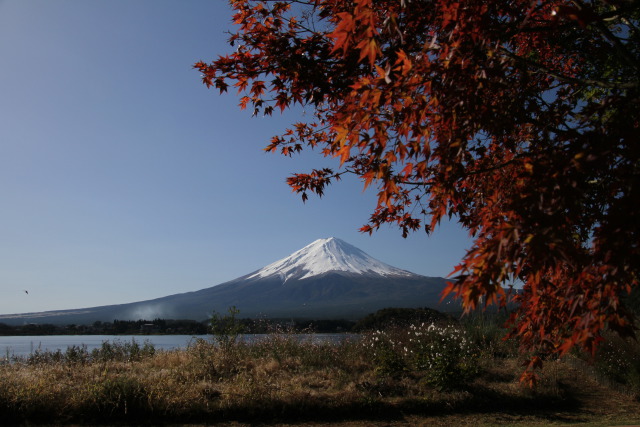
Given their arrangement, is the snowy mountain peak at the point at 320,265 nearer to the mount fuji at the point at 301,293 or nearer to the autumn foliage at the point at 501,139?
the mount fuji at the point at 301,293

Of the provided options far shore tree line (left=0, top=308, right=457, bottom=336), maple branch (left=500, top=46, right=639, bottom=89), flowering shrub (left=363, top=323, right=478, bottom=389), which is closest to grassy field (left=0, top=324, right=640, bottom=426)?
flowering shrub (left=363, top=323, right=478, bottom=389)

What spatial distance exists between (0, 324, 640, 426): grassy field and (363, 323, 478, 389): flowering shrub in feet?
0.09

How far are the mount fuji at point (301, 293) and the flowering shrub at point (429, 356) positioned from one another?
5558 cm

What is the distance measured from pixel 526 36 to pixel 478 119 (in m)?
3.43

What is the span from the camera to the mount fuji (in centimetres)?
7019

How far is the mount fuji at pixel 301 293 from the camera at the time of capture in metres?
70.2

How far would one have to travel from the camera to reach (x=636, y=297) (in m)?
12.9

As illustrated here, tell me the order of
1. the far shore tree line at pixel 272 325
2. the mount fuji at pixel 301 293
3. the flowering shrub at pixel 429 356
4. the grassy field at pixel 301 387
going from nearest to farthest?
1. the grassy field at pixel 301 387
2. the flowering shrub at pixel 429 356
3. the far shore tree line at pixel 272 325
4. the mount fuji at pixel 301 293

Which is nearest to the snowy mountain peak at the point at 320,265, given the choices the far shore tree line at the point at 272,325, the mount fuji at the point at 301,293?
the mount fuji at the point at 301,293

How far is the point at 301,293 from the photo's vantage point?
87.7 meters

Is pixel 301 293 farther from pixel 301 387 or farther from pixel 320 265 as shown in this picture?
pixel 301 387

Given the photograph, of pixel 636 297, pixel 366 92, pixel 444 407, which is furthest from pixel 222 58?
pixel 636 297

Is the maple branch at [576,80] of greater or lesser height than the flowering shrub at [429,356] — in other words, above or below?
above

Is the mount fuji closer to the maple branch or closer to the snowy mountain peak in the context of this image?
the snowy mountain peak
